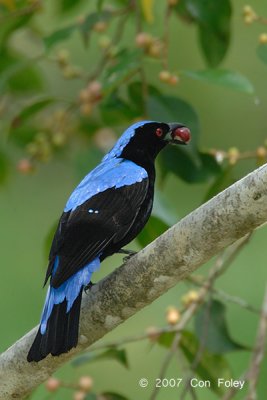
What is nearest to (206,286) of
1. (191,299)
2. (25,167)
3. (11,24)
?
(191,299)

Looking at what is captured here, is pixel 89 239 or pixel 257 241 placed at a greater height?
pixel 89 239

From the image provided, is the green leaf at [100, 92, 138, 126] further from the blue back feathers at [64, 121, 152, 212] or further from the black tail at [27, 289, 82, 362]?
the black tail at [27, 289, 82, 362]

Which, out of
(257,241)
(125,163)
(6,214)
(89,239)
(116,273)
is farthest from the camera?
(6,214)

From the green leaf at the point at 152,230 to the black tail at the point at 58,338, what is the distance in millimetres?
735

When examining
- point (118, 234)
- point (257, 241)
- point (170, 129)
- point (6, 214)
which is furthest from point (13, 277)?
point (118, 234)

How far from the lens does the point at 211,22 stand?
4668 mm

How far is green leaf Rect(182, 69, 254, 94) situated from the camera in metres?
4.12

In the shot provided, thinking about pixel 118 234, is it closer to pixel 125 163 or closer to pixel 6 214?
pixel 125 163

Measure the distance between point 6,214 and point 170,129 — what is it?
387cm

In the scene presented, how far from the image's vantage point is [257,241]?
22.4 ft

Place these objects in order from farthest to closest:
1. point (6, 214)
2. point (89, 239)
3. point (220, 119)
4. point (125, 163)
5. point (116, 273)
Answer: point (6, 214), point (220, 119), point (125, 163), point (89, 239), point (116, 273)

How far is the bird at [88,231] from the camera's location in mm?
3514

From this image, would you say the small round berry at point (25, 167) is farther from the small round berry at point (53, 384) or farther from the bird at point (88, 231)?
the small round berry at point (53, 384)

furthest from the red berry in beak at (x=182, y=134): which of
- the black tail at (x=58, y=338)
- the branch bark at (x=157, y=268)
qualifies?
the black tail at (x=58, y=338)
